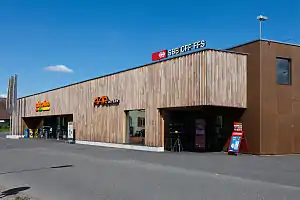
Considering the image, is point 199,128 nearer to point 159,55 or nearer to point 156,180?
point 159,55

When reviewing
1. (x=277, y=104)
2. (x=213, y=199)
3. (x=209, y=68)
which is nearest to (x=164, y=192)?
(x=213, y=199)

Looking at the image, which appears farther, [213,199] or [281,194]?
[281,194]

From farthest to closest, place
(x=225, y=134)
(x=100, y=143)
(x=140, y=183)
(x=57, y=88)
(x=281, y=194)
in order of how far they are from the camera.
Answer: (x=57, y=88) < (x=100, y=143) < (x=225, y=134) < (x=140, y=183) < (x=281, y=194)

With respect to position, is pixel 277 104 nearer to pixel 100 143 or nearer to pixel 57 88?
pixel 100 143

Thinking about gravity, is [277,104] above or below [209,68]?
below

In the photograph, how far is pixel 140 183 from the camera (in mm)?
10469

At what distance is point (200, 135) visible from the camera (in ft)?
74.6

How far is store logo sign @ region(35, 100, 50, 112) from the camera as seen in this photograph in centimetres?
3955

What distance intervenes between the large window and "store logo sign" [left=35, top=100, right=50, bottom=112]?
2565 cm

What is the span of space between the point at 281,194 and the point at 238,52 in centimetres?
1298

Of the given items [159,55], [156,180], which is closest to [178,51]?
[159,55]

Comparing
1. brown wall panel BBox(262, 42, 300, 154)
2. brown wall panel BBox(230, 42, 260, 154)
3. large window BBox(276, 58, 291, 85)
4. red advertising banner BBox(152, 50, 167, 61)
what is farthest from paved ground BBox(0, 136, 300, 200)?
red advertising banner BBox(152, 50, 167, 61)

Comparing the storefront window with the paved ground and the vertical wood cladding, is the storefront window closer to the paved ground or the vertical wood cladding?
the vertical wood cladding

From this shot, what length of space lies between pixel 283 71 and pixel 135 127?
32.7 feet
